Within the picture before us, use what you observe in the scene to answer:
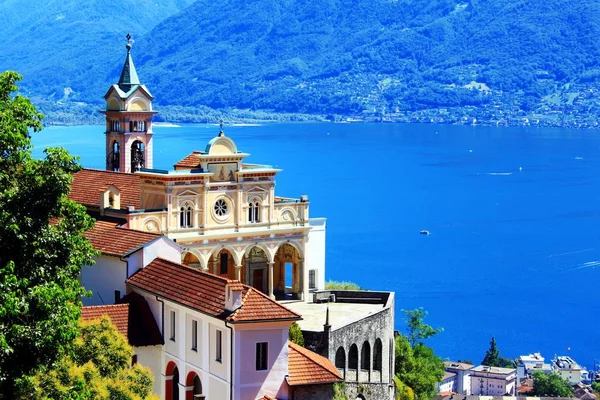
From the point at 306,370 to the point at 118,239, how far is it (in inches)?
295

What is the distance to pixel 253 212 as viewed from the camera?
39.5 meters

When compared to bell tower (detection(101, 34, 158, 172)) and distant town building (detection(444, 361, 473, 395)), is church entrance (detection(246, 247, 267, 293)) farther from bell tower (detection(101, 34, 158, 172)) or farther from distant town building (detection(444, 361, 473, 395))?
distant town building (detection(444, 361, 473, 395))

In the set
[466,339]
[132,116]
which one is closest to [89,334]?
[132,116]

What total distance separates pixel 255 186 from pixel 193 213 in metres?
2.44

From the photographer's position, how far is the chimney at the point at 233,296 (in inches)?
943

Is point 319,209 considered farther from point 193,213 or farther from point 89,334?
point 89,334

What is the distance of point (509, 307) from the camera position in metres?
96.3

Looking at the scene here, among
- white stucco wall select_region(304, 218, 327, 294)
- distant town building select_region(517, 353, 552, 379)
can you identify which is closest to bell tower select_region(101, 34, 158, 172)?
white stucco wall select_region(304, 218, 327, 294)

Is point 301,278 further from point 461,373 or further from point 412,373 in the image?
point 461,373

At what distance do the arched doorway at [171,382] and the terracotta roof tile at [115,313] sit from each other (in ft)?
3.99

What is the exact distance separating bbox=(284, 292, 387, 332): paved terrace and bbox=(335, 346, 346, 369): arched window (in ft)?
2.26

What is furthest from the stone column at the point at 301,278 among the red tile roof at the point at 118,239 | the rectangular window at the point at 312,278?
the red tile roof at the point at 118,239

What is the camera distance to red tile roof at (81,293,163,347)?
26.3 metres

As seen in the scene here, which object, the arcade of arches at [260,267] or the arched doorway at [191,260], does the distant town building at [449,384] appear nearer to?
the arcade of arches at [260,267]
